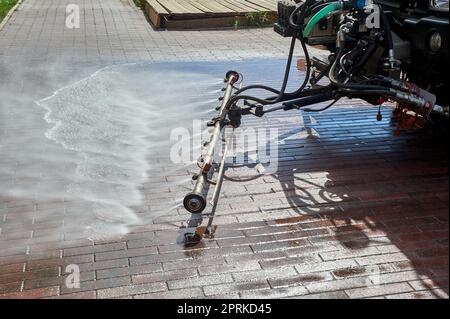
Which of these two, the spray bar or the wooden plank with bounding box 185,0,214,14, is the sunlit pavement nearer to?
the spray bar

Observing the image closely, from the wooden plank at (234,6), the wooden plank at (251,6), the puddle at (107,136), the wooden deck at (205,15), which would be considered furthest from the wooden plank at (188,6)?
the puddle at (107,136)

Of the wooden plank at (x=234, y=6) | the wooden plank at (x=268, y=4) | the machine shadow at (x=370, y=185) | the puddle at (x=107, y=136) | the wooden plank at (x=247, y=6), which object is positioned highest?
the wooden plank at (x=268, y=4)

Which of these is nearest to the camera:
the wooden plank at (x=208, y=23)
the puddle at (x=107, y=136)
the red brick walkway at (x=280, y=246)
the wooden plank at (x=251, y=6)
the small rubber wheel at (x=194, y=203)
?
the red brick walkway at (x=280, y=246)

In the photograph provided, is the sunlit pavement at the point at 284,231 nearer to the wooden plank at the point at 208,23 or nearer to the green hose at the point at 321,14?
the green hose at the point at 321,14

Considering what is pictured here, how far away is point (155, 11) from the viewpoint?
13.3m

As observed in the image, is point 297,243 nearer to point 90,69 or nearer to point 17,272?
point 17,272

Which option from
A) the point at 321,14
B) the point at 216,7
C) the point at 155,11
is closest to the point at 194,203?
the point at 321,14

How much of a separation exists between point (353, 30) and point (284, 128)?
62.1 inches

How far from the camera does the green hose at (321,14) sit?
569 cm

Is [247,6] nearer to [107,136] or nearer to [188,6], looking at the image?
[188,6]

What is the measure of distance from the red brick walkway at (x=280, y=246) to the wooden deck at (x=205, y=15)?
26.8 feet

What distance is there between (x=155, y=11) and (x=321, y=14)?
27.0 feet

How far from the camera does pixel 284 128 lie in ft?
22.3

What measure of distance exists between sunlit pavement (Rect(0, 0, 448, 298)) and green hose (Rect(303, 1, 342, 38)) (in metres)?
1.27
